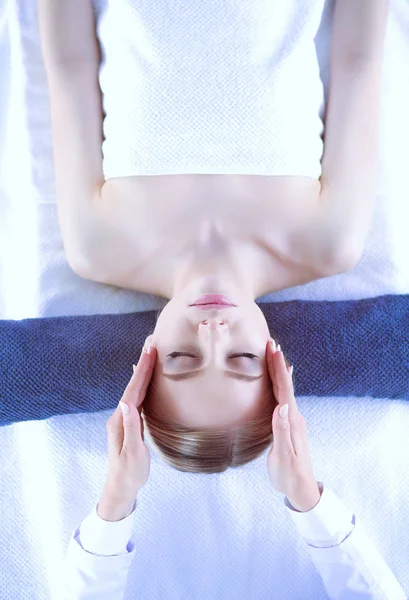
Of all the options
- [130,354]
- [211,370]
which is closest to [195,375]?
[211,370]

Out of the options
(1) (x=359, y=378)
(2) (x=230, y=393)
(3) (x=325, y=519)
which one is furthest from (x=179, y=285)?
(3) (x=325, y=519)

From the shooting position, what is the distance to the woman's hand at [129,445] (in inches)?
48.8

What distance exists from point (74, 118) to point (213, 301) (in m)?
0.53

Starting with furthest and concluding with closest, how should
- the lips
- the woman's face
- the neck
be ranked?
the neck < the lips < the woman's face

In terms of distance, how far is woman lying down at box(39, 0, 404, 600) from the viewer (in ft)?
4.41

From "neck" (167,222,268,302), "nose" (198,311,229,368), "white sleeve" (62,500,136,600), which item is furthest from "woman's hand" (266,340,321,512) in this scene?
"white sleeve" (62,500,136,600)

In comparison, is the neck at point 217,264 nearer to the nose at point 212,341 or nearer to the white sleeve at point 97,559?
the nose at point 212,341

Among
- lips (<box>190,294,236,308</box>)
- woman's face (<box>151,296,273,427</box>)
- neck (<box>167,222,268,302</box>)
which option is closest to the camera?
woman's face (<box>151,296,273,427</box>)

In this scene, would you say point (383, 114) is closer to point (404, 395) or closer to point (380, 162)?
point (380, 162)

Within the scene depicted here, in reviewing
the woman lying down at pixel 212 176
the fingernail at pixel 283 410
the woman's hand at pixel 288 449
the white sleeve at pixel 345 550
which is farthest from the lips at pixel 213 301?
the white sleeve at pixel 345 550

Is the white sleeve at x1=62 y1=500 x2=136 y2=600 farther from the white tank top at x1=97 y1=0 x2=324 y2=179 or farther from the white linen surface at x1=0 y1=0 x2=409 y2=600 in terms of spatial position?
the white tank top at x1=97 y1=0 x2=324 y2=179

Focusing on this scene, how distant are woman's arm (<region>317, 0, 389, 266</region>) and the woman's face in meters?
0.36

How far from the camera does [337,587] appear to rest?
1.42 m

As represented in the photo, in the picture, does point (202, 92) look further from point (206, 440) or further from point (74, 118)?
point (206, 440)
